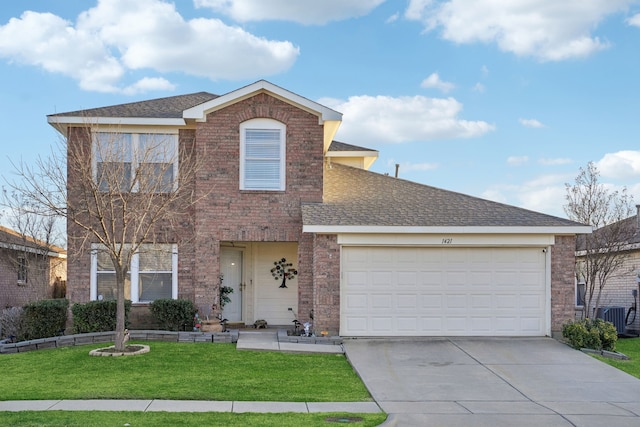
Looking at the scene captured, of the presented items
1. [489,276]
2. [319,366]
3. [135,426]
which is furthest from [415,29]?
[135,426]

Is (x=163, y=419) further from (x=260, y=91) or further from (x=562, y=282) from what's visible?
(x=562, y=282)

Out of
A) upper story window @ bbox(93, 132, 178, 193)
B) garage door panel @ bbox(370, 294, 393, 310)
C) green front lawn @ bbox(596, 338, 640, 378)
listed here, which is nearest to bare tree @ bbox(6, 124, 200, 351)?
upper story window @ bbox(93, 132, 178, 193)

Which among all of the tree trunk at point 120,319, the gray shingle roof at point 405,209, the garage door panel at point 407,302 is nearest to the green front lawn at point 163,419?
the tree trunk at point 120,319

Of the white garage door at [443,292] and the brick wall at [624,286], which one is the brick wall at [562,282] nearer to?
the white garage door at [443,292]

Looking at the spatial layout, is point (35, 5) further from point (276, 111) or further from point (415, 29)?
point (415, 29)

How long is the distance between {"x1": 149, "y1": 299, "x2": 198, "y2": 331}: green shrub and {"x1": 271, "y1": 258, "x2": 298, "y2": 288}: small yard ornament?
3.19 m

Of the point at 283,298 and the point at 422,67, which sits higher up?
the point at 422,67

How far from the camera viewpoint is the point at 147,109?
61.0ft

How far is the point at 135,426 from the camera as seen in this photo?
8.83m

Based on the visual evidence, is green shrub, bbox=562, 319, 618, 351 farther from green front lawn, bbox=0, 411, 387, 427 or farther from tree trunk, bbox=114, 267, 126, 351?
tree trunk, bbox=114, 267, 126, 351

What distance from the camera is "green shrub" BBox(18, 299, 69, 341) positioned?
54.4 ft

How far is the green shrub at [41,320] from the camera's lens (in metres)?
16.6

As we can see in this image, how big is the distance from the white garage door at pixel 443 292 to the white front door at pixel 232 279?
13.9 feet

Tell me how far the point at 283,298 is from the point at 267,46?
6.99 meters
